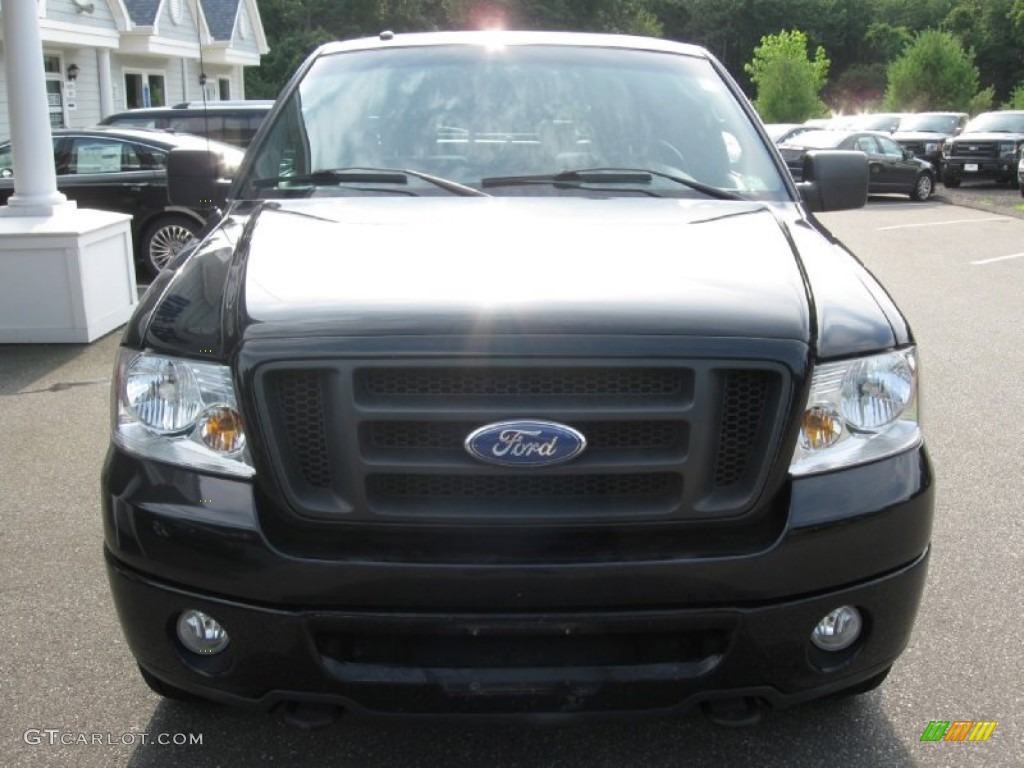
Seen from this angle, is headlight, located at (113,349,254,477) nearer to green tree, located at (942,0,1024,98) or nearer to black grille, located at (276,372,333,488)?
black grille, located at (276,372,333,488)

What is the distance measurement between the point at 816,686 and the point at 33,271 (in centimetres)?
694

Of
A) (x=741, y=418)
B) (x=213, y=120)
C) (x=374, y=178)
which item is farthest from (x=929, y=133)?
(x=741, y=418)

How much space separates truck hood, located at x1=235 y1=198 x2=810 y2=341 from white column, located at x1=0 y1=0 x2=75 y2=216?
5.92 metres

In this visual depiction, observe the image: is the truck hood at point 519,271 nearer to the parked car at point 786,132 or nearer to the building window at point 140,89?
the parked car at point 786,132

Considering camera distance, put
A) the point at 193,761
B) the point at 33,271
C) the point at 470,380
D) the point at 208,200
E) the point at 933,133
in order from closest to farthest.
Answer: the point at 470,380
the point at 193,761
the point at 208,200
the point at 33,271
the point at 933,133

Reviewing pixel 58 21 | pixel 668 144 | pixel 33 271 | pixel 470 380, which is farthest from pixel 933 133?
pixel 470 380

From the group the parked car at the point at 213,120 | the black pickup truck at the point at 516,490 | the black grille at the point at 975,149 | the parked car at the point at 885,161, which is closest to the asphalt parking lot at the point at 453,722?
the black pickup truck at the point at 516,490

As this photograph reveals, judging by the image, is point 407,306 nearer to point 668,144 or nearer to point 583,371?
point 583,371

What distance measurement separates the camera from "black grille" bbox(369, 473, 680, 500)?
7.78ft

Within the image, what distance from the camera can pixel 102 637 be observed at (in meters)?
3.50

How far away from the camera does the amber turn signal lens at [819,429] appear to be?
244 centimetres

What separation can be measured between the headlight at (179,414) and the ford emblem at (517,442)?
511 mm

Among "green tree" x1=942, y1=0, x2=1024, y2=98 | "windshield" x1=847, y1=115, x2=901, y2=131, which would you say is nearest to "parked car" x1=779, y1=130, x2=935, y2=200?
"windshield" x1=847, y1=115, x2=901, y2=131

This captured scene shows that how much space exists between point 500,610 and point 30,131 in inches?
292
